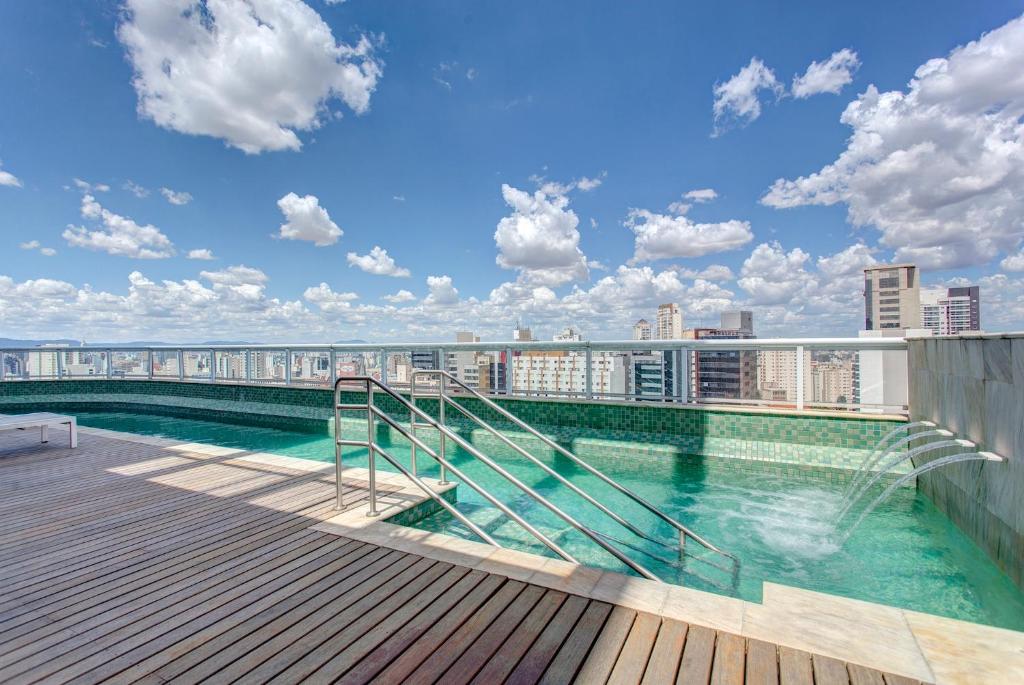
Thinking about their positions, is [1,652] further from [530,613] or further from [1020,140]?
[1020,140]

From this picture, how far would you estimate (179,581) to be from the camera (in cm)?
214

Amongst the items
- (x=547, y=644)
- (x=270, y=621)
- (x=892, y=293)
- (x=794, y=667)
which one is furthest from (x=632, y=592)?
(x=892, y=293)

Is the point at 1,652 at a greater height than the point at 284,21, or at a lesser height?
lesser

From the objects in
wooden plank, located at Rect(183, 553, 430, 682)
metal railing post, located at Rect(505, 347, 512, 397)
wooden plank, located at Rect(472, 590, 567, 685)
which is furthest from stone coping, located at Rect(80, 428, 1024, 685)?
metal railing post, located at Rect(505, 347, 512, 397)

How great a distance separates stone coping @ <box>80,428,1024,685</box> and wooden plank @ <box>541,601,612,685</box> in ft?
0.33

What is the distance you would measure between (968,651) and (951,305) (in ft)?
Result: 26.8

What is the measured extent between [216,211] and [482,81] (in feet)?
42.5

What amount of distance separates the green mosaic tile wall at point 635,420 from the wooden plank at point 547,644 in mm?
4179

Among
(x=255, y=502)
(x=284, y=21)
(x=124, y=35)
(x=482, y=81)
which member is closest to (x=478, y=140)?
(x=482, y=81)

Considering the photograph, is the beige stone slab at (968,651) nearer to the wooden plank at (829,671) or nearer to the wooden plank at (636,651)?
the wooden plank at (829,671)

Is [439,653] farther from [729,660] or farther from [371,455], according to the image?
[371,455]

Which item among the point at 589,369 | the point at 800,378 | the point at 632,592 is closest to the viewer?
the point at 632,592

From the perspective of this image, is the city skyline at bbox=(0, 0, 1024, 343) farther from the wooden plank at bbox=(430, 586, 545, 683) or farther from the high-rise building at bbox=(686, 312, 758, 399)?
the wooden plank at bbox=(430, 586, 545, 683)

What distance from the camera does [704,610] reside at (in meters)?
1.72
